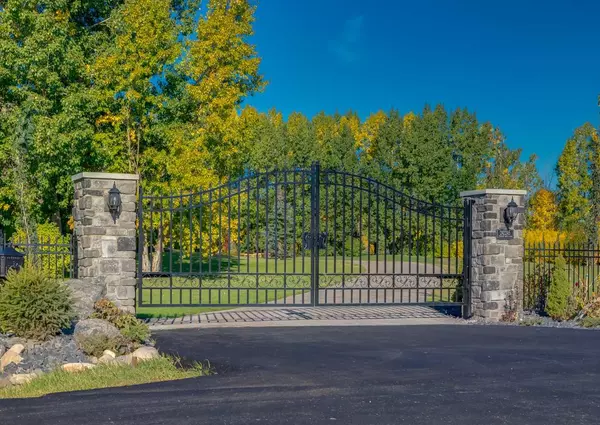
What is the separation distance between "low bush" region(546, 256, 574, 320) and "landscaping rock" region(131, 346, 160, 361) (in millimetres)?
7928

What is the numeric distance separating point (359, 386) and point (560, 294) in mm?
7287

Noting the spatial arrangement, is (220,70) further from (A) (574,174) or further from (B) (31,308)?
(A) (574,174)

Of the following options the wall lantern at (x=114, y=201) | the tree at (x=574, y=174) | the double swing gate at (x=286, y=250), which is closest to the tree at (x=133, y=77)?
→ the double swing gate at (x=286, y=250)

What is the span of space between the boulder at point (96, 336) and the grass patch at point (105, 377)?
0.53 meters

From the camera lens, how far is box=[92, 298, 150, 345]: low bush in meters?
8.97

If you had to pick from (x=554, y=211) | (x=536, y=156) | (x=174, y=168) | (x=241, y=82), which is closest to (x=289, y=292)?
(x=174, y=168)

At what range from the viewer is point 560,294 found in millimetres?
12734

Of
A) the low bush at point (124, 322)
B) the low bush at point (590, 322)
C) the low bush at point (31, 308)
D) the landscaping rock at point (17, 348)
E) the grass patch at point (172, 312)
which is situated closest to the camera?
the landscaping rock at point (17, 348)

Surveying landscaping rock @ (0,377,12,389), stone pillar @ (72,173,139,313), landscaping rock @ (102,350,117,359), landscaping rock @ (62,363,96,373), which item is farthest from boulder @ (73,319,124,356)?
stone pillar @ (72,173,139,313)

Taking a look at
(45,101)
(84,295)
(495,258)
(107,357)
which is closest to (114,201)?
(84,295)

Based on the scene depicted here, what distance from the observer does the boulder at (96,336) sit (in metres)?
8.35

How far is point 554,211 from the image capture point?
3728cm

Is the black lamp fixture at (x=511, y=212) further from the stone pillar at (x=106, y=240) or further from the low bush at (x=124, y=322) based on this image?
the low bush at (x=124, y=322)

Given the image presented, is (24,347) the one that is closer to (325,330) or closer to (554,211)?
(325,330)
